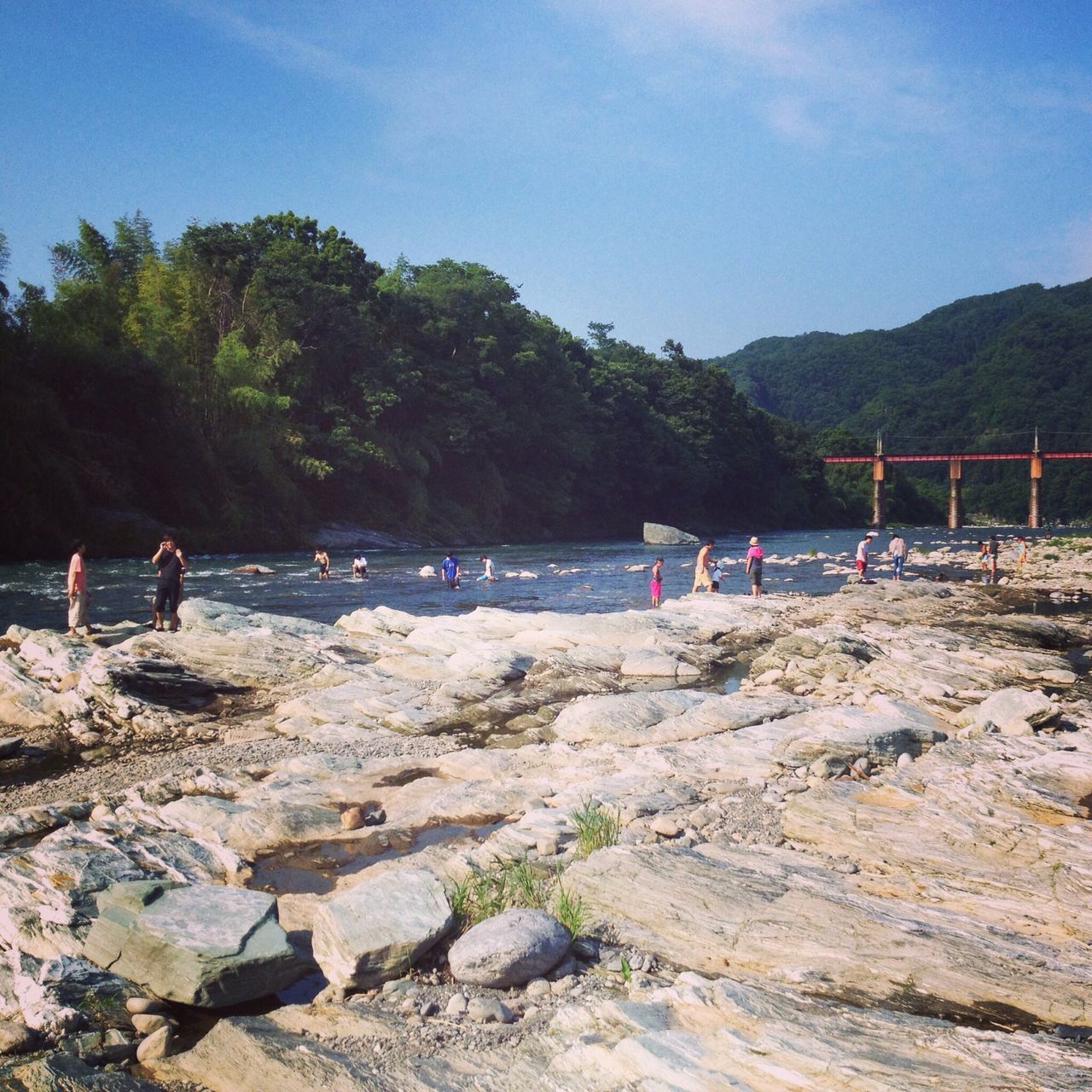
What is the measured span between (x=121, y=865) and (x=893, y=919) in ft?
17.8

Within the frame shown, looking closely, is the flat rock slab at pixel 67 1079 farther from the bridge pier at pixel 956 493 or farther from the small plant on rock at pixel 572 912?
the bridge pier at pixel 956 493

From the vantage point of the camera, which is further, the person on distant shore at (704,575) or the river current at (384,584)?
the person on distant shore at (704,575)

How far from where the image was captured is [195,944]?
5.02m

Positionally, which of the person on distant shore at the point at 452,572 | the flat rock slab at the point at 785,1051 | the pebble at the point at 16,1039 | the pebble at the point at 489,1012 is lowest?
the pebble at the point at 16,1039

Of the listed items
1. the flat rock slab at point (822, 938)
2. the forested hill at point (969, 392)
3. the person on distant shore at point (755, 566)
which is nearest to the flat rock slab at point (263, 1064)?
the flat rock slab at point (822, 938)

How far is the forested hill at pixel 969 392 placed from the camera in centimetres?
11806

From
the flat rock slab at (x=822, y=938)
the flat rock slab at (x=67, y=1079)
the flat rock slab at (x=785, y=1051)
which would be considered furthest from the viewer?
the flat rock slab at (x=822, y=938)

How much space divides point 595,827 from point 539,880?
0.86m

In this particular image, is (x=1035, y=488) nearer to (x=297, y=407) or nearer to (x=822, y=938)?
(x=297, y=407)

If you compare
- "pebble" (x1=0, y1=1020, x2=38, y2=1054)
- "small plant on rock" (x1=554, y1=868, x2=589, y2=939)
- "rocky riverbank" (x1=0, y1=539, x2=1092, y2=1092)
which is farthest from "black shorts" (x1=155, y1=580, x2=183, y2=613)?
"small plant on rock" (x1=554, y1=868, x2=589, y2=939)

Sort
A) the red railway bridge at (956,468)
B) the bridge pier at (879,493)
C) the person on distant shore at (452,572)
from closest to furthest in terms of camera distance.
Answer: the person on distant shore at (452,572)
the red railway bridge at (956,468)
the bridge pier at (879,493)

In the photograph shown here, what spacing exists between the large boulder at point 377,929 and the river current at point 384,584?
52.9 feet

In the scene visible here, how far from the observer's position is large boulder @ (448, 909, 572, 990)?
5.00m

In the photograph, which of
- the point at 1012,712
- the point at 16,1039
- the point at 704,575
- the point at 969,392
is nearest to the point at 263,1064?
the point at 16,1039
